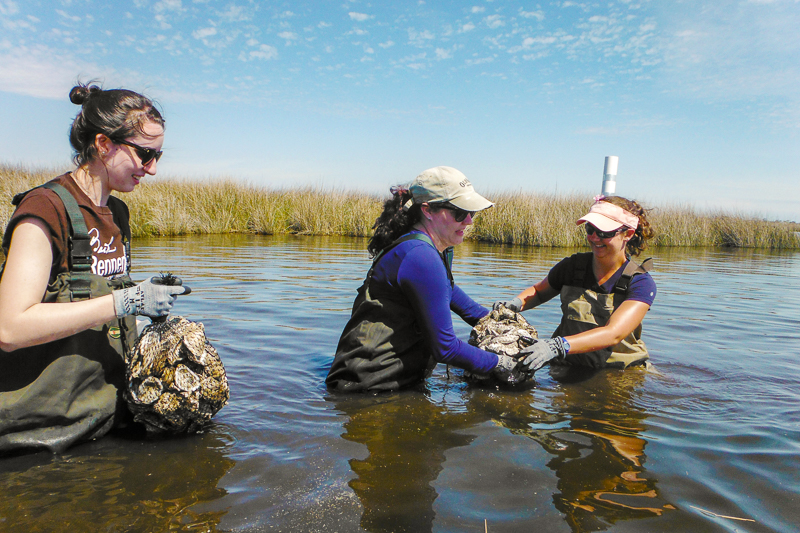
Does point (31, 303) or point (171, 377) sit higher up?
point (31, 303)

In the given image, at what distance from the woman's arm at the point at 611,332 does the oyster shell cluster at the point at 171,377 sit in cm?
255

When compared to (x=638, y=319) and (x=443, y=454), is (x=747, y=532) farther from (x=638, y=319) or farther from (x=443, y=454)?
(x=638, y=319)

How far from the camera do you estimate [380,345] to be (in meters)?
3.79

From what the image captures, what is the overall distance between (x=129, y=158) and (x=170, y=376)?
1.16 meters

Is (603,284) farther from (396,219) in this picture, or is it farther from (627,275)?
(396,219)

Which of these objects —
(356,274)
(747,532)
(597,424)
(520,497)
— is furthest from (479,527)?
(356,274)

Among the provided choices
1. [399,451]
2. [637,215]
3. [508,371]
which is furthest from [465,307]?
[399,451]

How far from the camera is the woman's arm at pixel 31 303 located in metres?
2.40

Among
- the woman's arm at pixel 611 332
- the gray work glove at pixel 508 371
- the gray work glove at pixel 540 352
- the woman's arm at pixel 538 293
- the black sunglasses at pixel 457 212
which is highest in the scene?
the black sunglasses at pixel 457 212

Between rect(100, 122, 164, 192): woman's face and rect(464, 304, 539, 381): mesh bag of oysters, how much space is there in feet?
8.43

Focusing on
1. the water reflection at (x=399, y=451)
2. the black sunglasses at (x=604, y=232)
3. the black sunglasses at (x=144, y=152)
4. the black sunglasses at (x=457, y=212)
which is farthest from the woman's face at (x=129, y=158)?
the black sunglasses at (x=604, y=232)

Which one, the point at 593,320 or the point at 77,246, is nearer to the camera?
the point at 77,246

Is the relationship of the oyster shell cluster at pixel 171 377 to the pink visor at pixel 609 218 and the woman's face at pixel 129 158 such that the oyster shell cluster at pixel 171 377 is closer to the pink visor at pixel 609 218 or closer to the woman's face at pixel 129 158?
the woman's face at pixel 129 158

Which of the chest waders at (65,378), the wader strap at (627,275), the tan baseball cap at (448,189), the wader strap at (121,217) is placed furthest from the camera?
the wader strap at (627,275)
